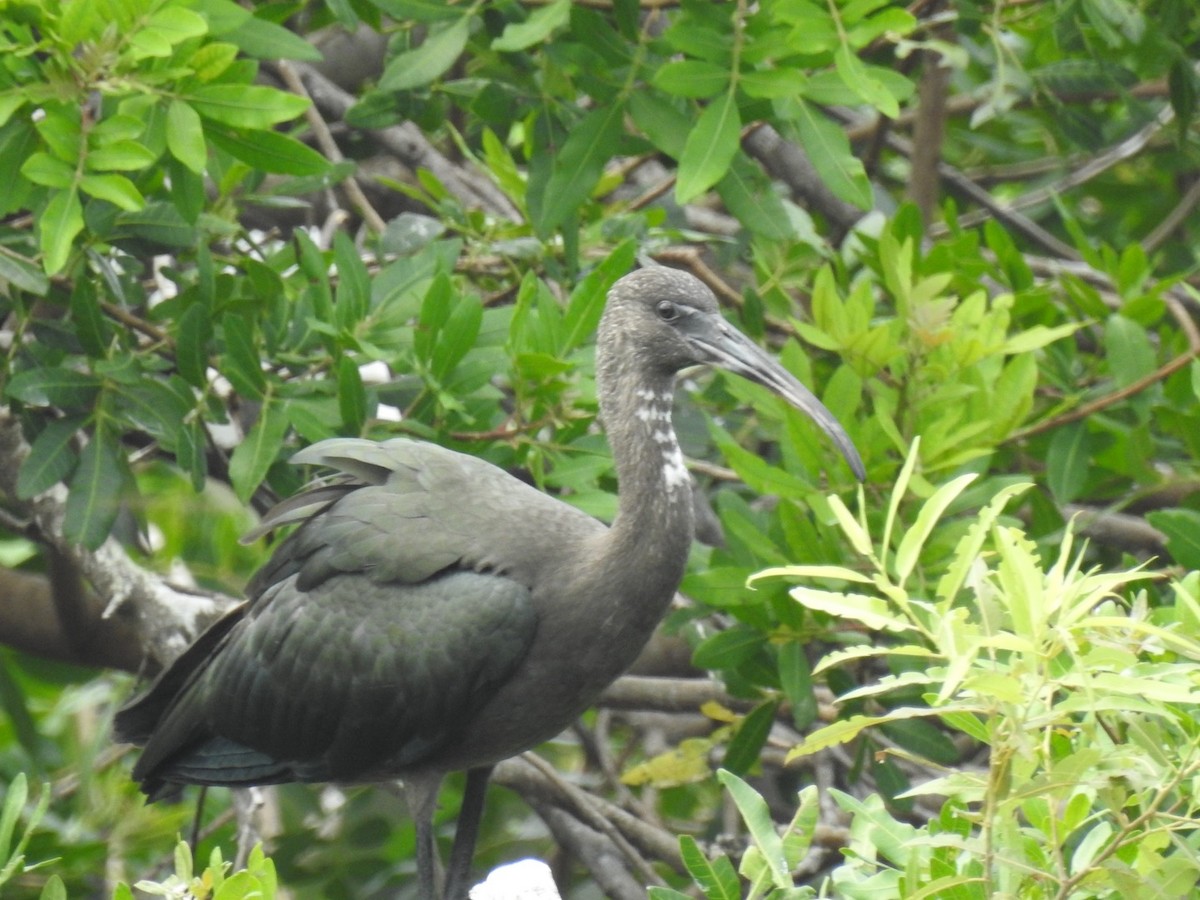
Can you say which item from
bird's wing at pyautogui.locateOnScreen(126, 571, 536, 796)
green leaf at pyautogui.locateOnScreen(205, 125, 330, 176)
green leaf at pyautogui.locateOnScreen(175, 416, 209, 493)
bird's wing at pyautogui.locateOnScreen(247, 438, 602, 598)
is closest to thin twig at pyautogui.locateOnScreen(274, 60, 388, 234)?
green leaf at pyautogui.locateOnScreen(205, 125, 330, 176)

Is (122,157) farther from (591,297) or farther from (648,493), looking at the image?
(648,493)

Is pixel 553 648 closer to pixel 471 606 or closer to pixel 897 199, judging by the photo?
pixel 471 606

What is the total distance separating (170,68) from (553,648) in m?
1.57

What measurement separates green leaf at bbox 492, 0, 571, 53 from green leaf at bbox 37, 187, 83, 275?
3.75ft

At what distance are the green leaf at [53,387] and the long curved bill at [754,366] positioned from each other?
5.14 ft

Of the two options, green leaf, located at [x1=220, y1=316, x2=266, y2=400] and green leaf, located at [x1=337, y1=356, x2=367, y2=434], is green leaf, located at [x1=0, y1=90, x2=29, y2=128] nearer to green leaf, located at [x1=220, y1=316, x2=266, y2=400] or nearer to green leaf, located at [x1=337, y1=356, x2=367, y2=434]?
green leaf, located at [x1=220, y1=316, x2=266, y2=400]

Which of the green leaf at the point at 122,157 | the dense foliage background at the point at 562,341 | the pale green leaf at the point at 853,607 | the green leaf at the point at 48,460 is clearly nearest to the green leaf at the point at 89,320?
the dense foliage background at the point at 562,341

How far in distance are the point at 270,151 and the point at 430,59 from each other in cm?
65

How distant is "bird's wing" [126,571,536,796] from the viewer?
4.04 metres

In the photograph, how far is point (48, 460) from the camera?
455 centimetres

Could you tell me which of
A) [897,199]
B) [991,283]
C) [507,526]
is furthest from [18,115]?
[897,199]

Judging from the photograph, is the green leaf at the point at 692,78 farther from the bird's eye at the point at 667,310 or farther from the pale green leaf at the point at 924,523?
the pale green leaf at the point at 924,523

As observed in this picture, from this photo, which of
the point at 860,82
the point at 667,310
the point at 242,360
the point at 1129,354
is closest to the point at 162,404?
the point at 242,360

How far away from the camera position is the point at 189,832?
6082 millimetres
